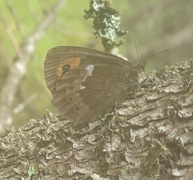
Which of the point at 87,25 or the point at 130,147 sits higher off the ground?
the point at 87,25

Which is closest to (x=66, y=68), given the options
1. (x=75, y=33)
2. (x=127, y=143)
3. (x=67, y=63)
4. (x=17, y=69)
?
(x=67, y=63)

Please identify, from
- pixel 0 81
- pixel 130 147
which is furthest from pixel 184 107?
pixel 0 81

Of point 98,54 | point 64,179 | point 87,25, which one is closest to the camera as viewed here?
point 64,179

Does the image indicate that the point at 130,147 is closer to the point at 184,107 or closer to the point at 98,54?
the point at 184,107

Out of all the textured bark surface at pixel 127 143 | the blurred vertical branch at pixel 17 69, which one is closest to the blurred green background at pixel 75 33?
the blurred vertical branch at pixel 17 69

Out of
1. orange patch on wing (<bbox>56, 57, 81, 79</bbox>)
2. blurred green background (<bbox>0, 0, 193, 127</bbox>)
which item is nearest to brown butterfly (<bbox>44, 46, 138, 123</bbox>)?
orange patch on wing (<bbox>56, 57, 81, 79</bbox>)

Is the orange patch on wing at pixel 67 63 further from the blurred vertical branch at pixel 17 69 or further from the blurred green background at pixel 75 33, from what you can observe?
the blurred green background at pixel 75 33

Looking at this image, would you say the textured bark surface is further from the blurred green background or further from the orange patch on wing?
the blurred green background
